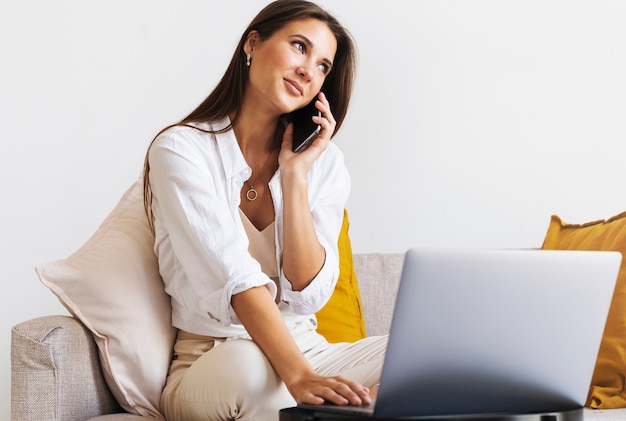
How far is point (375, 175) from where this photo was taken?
2.83m

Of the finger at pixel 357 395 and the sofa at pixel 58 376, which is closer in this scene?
the finger at pixel 357 395

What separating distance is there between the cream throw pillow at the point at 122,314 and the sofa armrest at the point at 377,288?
77cm

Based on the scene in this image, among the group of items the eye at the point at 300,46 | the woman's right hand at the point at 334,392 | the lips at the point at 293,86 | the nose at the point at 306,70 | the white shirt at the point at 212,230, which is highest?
the eye at the point at 300,46

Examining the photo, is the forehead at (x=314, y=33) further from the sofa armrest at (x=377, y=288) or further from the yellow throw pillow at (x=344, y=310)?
the sofa armrest at (x=377, y=288)

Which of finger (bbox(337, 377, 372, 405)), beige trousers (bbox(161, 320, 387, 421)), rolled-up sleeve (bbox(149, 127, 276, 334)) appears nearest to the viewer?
finger (bbox(337, 377, 372, 405))

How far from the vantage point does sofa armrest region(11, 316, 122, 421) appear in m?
1.62

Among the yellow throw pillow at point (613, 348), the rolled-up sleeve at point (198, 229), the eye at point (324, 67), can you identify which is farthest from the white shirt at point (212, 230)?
the yellow throw pillow at point (613, 348)

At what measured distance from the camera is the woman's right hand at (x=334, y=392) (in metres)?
1.28

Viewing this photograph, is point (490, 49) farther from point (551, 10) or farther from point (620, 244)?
Answer: point (620, 244)

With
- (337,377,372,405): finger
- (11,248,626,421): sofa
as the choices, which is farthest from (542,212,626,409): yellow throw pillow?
(337,377,372,405): finger

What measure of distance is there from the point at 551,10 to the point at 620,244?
1.17m

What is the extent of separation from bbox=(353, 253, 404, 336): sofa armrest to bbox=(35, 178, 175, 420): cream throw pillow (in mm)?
769

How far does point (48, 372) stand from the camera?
164cm

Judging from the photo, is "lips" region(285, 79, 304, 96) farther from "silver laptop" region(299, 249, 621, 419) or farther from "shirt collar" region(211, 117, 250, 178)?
"silver laptop" region(299, 249, 621, 419)
